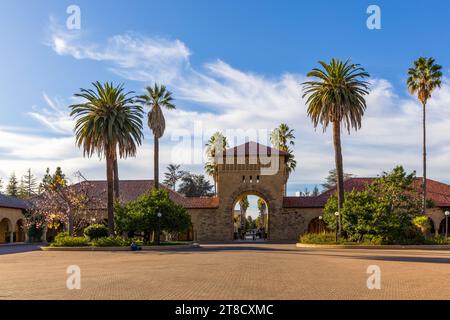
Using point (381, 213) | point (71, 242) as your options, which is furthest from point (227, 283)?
point (381, 213)

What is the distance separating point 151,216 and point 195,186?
2648 inches

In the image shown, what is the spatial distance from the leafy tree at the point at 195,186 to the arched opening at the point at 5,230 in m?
50.0

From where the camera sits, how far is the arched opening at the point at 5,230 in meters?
52.4

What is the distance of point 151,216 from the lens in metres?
37.6

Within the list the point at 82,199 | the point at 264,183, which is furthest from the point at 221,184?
the point at 82,199

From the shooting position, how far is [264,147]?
56.0 meters

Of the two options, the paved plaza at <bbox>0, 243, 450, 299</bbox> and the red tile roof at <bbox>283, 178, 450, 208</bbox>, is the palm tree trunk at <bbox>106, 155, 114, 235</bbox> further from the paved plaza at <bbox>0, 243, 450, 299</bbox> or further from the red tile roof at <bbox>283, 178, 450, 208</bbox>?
the red tile roof at <bbox>283, 178, 450, 208</bbox>

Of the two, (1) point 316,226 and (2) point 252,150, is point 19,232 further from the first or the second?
(1) point 316,226

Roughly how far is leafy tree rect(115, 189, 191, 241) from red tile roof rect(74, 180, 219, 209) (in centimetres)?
1608

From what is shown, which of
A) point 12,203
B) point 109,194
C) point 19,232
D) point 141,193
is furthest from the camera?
point 141,193

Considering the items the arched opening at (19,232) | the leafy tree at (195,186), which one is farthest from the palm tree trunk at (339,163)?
the leafy tree at (195,186)
